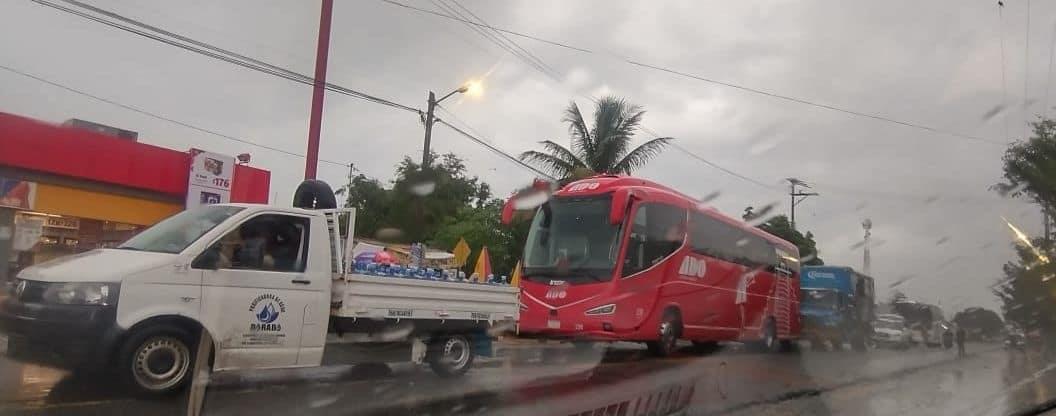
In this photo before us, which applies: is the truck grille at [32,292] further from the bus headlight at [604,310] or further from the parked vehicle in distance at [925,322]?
the parked vehicle in distance at [925,322]

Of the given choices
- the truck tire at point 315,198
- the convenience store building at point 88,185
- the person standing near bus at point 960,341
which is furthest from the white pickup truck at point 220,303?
the person standing near bus at point 960,341

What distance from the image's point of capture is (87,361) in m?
5.99

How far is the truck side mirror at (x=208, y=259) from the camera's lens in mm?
6559

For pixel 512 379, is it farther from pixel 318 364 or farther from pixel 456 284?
pixel 318 364

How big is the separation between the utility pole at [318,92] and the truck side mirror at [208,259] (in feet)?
21.0

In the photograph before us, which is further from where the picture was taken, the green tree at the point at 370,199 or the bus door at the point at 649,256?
the green tree at the point at 370,199

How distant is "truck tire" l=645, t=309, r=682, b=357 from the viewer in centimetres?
1314

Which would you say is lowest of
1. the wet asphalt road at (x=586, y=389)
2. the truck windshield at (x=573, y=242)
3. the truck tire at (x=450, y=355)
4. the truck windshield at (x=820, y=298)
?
the wet asphalt road at (x=586, y=389)

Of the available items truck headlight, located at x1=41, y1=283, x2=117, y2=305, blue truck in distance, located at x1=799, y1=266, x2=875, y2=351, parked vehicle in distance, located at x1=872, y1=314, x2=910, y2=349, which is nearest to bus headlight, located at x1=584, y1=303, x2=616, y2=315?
truck headlight, located at x1=41, y1=283, x2=117, y2=305

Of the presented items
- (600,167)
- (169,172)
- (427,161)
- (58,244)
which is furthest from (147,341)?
(600,167)

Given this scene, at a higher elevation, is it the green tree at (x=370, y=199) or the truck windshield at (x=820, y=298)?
the green tree at (x=370, y=199)

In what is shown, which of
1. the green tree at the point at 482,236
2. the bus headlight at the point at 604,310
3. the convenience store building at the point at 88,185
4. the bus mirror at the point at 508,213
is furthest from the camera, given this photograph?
the green tree at the point at 482,236

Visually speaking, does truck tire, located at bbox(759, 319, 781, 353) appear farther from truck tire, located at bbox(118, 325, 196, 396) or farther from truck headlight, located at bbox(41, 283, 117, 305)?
truck headlight, located at bbox(41, 283, 117, 305)

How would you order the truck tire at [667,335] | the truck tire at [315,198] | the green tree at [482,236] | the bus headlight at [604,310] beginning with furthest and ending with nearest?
the green tree at [482,236] < the truck tire at [667,335] < the bus headlight at [604,310] < the truck tire at [315,198]
